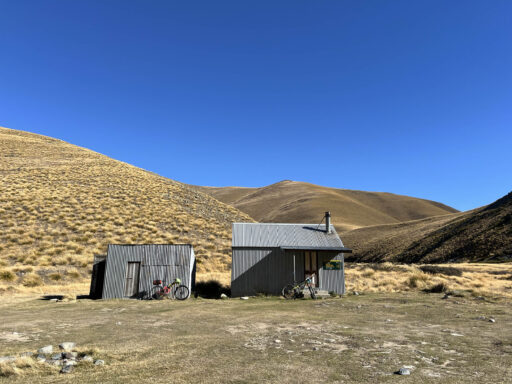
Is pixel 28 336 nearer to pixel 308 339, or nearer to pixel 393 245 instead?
pixel 308 339

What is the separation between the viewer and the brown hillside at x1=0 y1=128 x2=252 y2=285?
87.5ft

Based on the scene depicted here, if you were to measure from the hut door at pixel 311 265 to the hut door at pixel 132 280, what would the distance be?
411 inches

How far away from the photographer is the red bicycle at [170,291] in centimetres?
1858

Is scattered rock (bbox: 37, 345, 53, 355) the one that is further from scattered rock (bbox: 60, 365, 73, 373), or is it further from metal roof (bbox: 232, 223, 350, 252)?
metal roof (bbox: 232, 223, 350, 252)

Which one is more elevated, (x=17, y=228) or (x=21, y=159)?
(x=21, y=159)

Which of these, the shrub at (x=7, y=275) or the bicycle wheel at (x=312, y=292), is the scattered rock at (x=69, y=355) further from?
the shrub at (x=7, y=275)

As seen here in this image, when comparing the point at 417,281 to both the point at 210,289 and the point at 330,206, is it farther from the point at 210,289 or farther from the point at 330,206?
the point at 330,206

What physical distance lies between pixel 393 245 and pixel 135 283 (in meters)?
67.8

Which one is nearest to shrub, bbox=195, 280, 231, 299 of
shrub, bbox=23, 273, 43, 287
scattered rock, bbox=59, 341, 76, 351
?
shrub, bbox=23, 273, 43, 287

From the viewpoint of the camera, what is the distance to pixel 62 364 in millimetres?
6246

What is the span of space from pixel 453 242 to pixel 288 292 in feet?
172

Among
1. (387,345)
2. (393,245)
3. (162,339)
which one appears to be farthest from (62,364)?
(393,245)

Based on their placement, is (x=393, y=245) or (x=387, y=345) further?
(x=393, y=245)

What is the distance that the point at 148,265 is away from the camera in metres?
19.5
